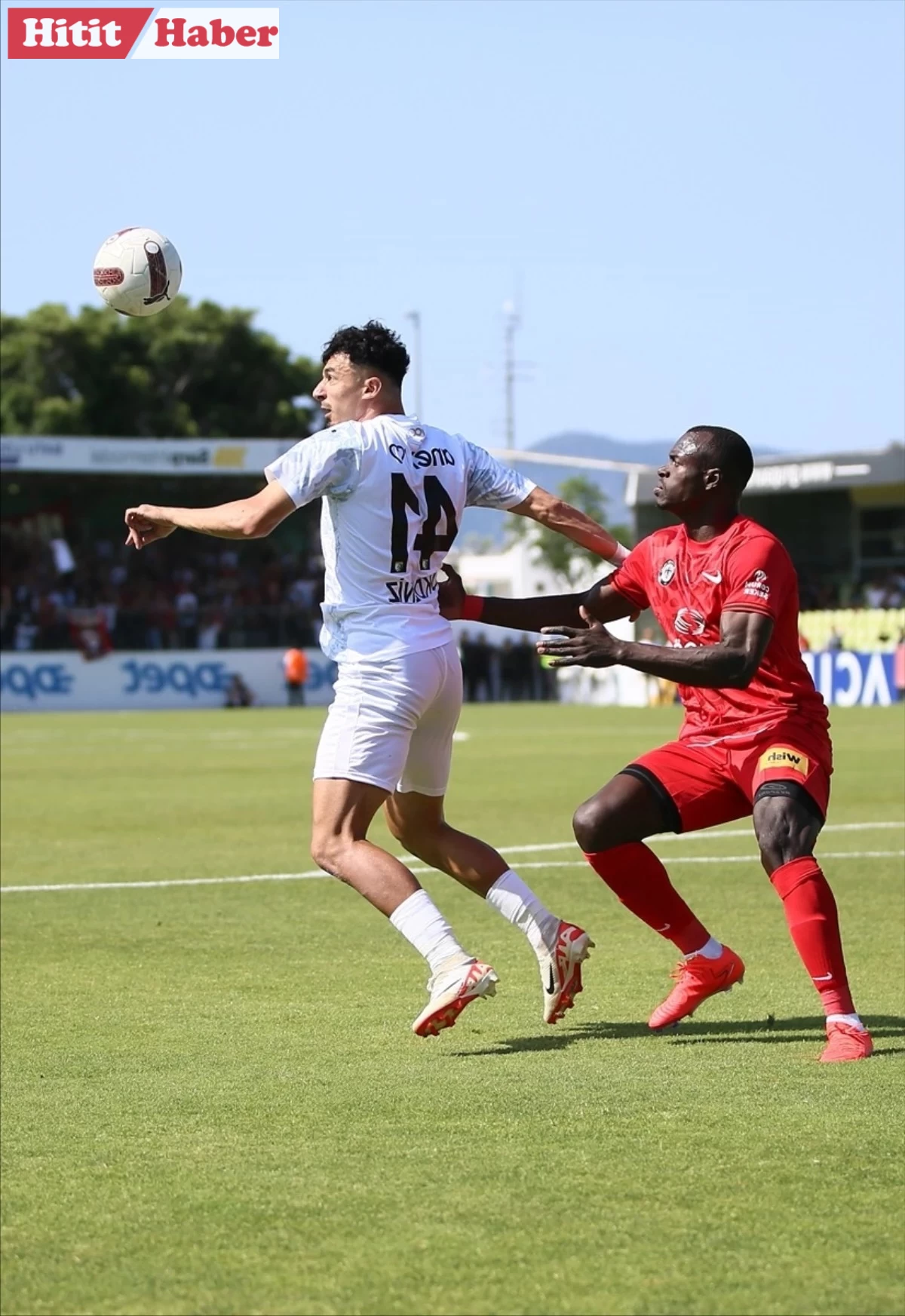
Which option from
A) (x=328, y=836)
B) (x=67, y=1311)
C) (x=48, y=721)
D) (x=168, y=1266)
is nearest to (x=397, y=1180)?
(x=168, y=1266)

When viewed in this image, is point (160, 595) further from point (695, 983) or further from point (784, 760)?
point (784, 760)

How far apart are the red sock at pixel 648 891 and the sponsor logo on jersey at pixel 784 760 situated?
652mm

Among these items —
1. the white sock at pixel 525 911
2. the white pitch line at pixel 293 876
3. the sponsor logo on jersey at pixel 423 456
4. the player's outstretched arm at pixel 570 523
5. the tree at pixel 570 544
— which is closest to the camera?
the sponsor logo on jersey at pixel 423 456

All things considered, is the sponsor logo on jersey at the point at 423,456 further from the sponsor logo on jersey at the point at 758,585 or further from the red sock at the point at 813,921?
the red sock at the point at 813,921

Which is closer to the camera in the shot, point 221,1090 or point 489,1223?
point 489,1223

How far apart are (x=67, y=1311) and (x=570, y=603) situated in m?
4.11

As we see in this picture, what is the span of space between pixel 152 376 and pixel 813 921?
62886 millimetres

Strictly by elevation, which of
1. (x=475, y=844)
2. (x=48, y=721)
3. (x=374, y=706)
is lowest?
(x=48, y=721)

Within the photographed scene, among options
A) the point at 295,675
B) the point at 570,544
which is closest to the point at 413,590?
the point at 295,675

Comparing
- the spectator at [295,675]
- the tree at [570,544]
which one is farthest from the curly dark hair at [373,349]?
the tree at [570,544]

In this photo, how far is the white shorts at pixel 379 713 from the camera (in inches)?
255

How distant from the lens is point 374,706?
647 cm

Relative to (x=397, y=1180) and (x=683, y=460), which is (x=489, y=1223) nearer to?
(x=397, y=1180)

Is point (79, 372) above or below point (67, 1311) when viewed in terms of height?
above
